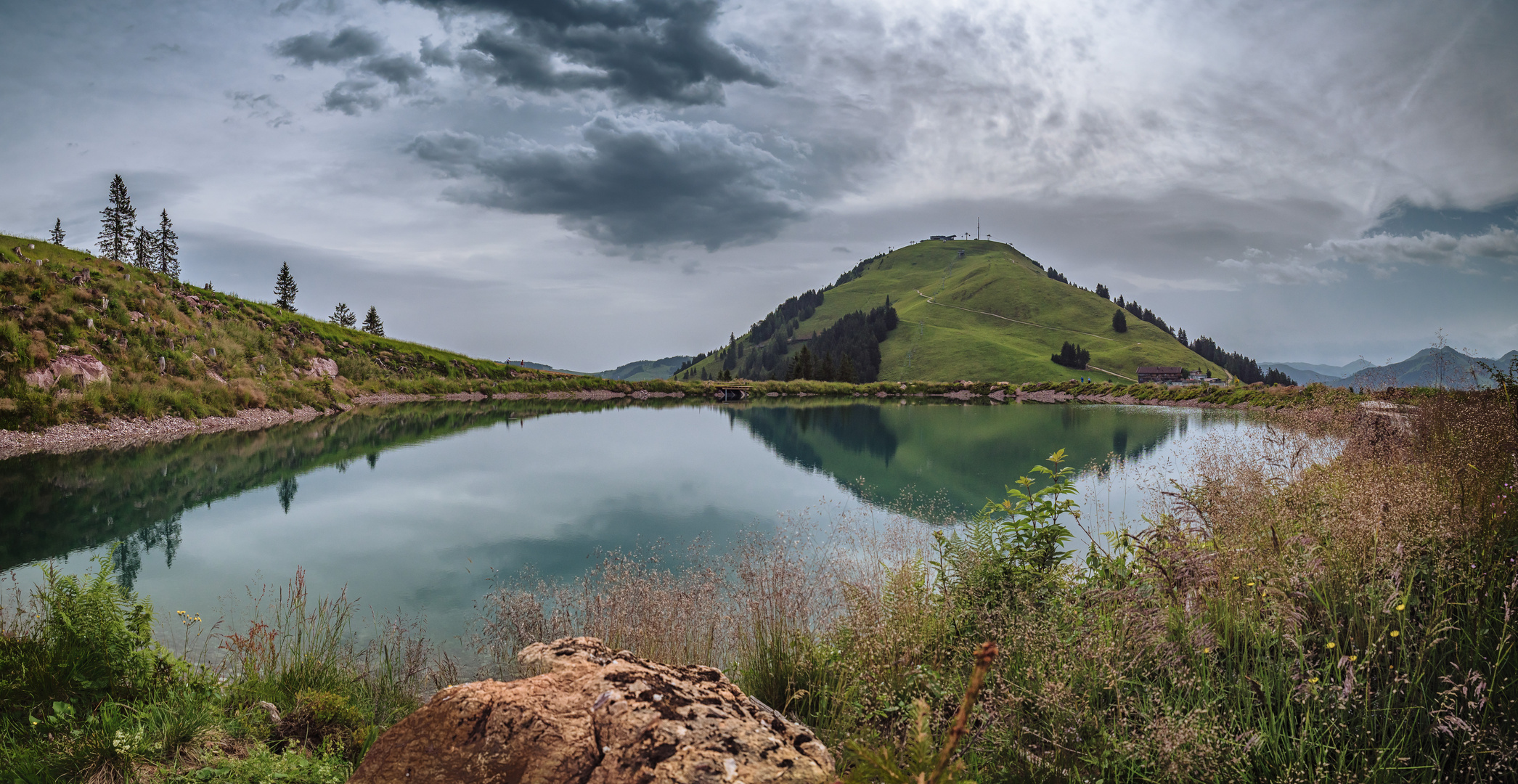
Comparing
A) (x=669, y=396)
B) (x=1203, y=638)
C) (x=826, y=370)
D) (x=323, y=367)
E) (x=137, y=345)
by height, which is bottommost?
(x=1203, y=638)

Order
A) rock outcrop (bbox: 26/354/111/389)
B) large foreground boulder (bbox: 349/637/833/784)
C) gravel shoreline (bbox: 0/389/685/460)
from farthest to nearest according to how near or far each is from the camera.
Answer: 1. rock outcrop (bbox: 26/354/111/389)
2. gravel shoreline (bbox: 0/389/685/460)
3. large foreground boulder (bbox: 349/637/833/784)

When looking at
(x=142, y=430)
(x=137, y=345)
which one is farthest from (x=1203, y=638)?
(x=137, y=345)

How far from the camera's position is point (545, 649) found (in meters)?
3.03

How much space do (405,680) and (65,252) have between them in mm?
54076

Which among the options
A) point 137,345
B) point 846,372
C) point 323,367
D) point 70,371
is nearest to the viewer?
point 70,371

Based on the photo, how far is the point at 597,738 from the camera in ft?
7.89

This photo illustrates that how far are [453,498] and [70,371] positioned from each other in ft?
62.4

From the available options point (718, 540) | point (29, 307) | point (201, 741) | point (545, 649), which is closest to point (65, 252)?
point (29, 307)

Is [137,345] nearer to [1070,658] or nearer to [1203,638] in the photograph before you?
[1070,658]

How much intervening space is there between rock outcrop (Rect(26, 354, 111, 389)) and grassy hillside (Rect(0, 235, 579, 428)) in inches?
8.5

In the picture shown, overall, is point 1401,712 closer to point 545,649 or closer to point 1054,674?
point 1054,674

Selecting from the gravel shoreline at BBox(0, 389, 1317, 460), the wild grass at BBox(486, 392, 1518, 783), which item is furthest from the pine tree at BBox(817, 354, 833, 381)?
the wild grass at BBox(486, 392, 1518, 783)

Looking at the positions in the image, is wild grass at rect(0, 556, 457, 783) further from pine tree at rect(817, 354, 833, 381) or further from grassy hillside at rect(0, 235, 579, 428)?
pine tree at rect(817, 354, 833, 381)

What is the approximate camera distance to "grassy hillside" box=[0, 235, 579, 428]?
73.9ft
